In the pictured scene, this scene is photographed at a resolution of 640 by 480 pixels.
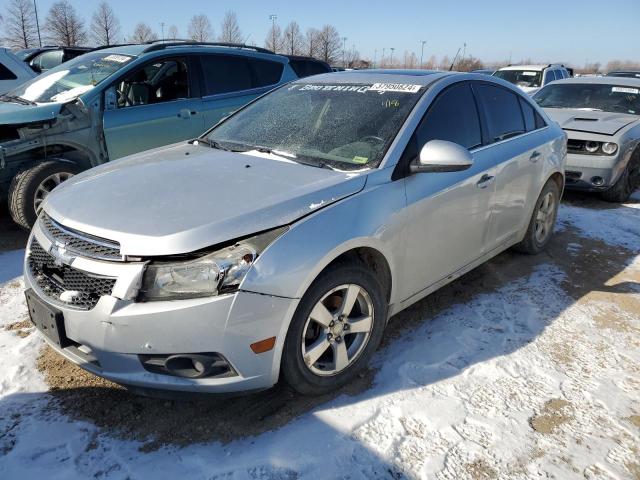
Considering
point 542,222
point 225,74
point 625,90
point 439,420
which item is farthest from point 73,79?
point 625,90

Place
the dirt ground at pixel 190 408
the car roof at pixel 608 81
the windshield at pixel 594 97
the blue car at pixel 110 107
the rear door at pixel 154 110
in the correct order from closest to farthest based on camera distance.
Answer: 1. the dirt ground at pixel 190 408
2. the blue car at pixel 110 107
3. the rear door at pixel 154 110
4. the windshield at pixel 594 97
5. the car roof at pixel 608 81

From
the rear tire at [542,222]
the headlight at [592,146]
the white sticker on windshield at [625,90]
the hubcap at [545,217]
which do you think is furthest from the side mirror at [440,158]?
the white sticker on windshield at [625,90]

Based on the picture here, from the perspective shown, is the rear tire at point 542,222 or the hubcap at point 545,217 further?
the hubcap at point 545,217

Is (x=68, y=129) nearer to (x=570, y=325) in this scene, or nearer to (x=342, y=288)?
(x=342, y=288)

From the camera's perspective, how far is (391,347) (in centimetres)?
323

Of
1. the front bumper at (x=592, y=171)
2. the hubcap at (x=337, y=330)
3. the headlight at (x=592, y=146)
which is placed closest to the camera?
the hubcap at (x=337, y=330)

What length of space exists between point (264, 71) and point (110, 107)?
7.52ft

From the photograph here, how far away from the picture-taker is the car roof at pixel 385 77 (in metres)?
3.51

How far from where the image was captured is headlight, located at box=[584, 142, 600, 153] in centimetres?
674

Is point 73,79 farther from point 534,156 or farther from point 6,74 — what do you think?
point 534,156

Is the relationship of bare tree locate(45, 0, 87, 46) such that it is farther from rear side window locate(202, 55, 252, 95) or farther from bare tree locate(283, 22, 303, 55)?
rear side window locate(202, 55, 252, 95)

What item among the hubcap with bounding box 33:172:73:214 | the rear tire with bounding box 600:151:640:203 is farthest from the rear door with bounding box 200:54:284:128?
the rear tire with bounding box 600:151:640:203

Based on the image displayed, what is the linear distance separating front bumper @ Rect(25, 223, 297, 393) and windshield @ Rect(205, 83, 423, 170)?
1.08 m

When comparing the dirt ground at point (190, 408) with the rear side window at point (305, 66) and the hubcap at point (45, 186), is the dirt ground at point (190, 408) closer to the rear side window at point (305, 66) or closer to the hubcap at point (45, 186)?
the hubcap at point (45, 186)
